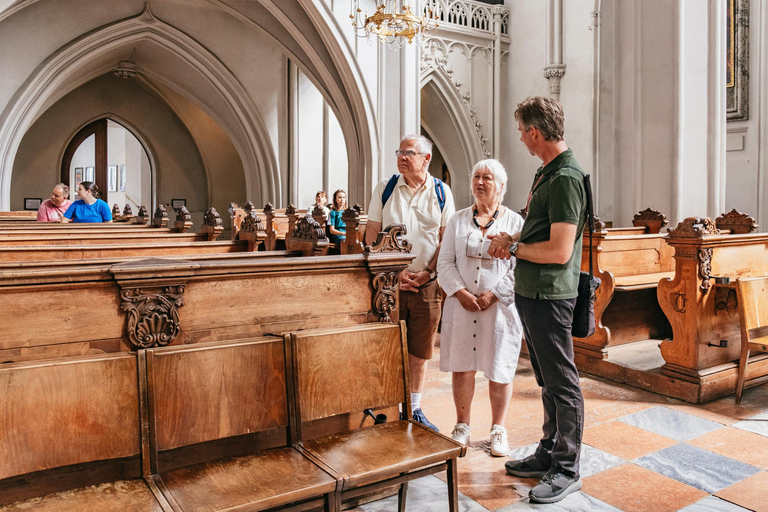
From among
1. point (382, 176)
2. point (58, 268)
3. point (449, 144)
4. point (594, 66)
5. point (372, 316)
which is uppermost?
point (594, 66)

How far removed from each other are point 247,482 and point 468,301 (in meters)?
1.30

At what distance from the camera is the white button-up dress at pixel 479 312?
2.71 m

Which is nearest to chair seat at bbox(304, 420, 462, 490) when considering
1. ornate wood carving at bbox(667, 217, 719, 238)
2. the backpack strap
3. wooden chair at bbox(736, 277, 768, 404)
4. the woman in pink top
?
the backpack strap

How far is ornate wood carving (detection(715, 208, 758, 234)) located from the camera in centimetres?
533

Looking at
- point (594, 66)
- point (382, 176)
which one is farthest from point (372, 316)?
point (594, 66)

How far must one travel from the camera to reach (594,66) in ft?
32.5

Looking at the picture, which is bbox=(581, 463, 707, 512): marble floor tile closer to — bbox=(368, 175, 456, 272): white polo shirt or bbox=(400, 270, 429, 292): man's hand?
bbox=(400, 270, 429, 292): man's hand

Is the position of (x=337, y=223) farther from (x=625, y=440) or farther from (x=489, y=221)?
(x=625, y=440)

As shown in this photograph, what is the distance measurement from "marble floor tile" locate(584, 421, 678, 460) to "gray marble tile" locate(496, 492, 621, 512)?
1.72ft

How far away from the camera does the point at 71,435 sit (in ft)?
5.68

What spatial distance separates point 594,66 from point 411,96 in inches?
121

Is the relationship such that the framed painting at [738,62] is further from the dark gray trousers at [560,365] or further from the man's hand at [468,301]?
the dark gray trousers at [560,365]

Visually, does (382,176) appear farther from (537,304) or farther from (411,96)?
(537,304)

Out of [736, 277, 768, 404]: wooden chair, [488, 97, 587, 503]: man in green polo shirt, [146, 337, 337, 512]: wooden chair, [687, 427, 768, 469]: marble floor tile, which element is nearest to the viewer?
[146, 337, 337, 512]: wooden chair
